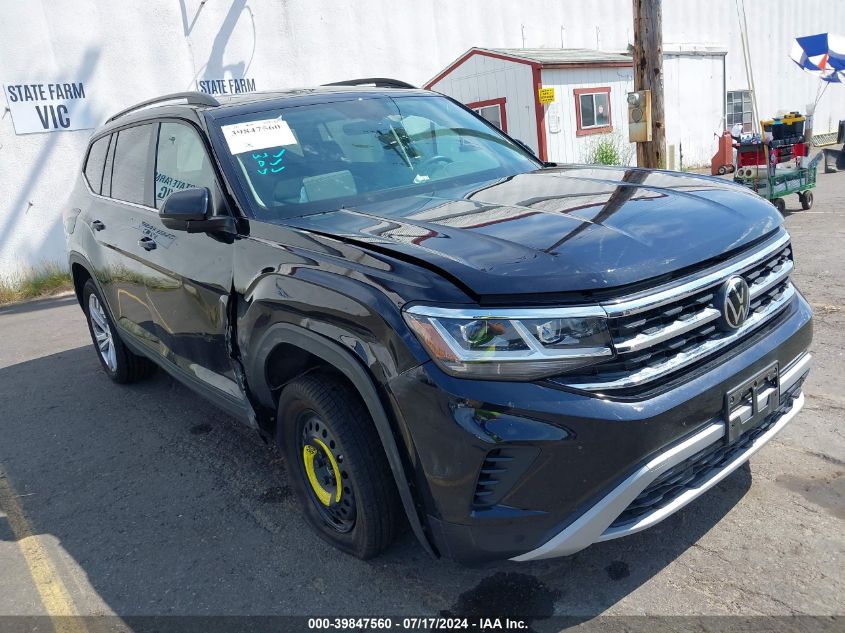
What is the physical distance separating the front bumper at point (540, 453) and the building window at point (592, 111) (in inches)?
540

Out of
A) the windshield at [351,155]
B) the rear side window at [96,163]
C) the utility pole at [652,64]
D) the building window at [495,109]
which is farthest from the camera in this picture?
the building window at [495,109]

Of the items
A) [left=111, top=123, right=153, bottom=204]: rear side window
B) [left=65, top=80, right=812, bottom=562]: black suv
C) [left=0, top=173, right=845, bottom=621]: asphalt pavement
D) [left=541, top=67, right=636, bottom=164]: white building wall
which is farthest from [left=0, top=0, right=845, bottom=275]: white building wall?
[left=65, top=80, right=812, bottom=562]: black suv

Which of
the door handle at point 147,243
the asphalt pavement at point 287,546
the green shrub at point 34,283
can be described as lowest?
the green shrub at point 34,283

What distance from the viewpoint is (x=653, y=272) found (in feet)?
7.30

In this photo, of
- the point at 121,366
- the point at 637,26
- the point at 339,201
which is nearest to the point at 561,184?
the point at 339,201

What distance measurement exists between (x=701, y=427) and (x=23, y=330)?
804cm

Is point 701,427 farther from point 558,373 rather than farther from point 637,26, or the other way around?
point 637,26

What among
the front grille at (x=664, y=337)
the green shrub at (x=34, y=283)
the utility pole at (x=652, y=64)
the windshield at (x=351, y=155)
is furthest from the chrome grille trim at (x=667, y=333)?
the green shrub at (x=34, y=283)

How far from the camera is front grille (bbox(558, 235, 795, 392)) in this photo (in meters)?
2.14

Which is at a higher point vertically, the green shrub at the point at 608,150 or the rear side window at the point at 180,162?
the rear side window at the point at 180,162

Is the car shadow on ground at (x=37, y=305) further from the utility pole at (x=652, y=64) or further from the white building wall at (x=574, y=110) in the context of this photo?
the white building wall at (x=574, y=110)

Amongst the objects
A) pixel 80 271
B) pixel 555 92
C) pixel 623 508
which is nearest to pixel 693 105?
pixel 555 92

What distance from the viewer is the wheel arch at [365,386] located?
2348 mm

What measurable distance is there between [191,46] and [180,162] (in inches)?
349
